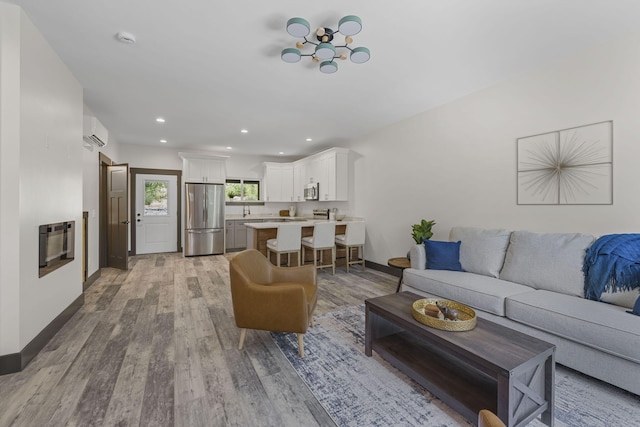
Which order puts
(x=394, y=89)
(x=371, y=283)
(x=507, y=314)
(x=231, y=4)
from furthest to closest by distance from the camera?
1. (x=371, y=283)
2. (x=394, y=89)
3. (x=507, y=314)
4. (x=231, y=4)

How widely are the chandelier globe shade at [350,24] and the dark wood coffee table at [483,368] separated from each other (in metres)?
2.19

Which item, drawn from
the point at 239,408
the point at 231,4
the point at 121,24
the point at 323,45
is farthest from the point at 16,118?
the point at 239,408

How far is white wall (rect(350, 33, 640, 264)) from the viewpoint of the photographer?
96.7 inches

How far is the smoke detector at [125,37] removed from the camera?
2375 mm

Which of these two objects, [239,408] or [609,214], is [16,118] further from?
[609,214]

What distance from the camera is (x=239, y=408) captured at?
67.5 inches

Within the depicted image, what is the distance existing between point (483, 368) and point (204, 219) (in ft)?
21.4

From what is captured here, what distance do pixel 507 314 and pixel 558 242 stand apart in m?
0.90

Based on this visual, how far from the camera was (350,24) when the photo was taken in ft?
6.85

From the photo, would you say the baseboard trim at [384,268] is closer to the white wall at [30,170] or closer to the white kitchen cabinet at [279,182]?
the white kitchen cabinet at [279,182]

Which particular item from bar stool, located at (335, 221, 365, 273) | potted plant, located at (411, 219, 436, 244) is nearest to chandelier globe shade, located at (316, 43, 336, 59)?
potted plant, located at (411, 219, 436, 244)

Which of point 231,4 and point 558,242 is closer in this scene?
point 231,4

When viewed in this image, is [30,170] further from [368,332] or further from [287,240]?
[287,240]

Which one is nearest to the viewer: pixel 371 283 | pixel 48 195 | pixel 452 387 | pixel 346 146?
pixel 452 387
